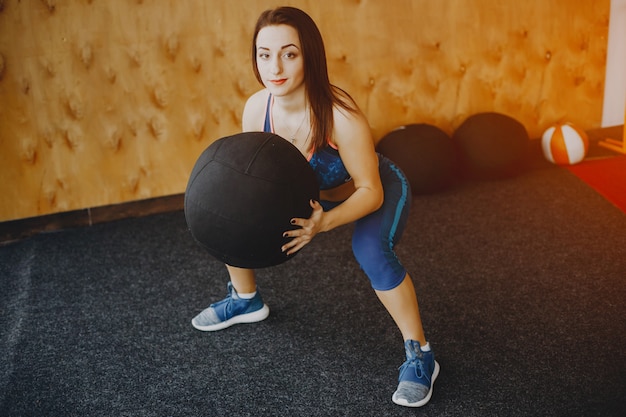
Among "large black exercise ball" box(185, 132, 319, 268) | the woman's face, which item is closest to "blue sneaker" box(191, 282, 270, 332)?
"large black exercise ball" box(185, 132, 319, 268)

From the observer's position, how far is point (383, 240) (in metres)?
1.92

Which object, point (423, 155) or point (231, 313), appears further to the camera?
point (423, 155)

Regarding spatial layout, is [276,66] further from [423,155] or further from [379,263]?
[423,155]

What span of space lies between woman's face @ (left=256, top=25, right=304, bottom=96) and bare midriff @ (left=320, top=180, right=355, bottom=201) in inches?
15.4

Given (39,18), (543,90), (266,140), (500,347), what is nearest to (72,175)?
(39,18)

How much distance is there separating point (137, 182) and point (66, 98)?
0.55m

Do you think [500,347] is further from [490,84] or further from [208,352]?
[490,84]

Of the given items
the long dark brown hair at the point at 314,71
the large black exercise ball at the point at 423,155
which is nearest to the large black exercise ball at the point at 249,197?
the long dark brown hair at the point at 314,71

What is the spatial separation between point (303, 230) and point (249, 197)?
18 centimetres

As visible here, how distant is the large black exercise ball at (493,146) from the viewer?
3373mm

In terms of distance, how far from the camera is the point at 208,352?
2.25 metres

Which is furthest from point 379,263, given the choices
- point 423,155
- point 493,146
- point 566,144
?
point 566,144

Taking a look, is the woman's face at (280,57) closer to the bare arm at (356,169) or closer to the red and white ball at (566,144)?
the bare arm at (356,169)

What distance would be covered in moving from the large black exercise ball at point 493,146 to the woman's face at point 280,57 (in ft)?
5.92
